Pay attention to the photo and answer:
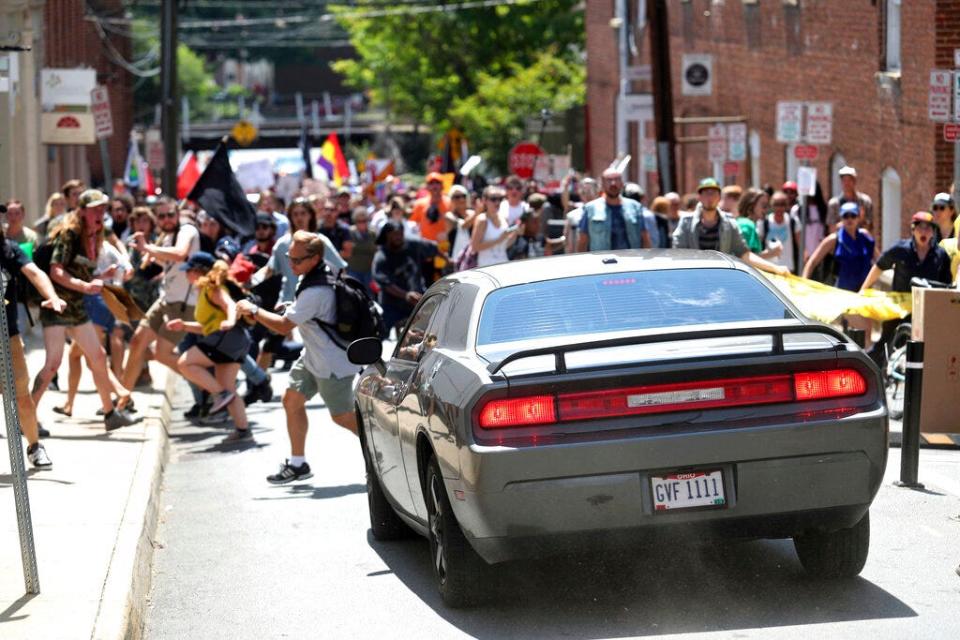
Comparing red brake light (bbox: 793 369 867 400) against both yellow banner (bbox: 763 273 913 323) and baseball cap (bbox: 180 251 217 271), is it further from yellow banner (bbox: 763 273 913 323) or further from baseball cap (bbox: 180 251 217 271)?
baseball cap (bbox: 180 251 217 271)

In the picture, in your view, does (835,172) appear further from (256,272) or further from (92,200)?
(92,200)

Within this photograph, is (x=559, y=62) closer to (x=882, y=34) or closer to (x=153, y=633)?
(x=882, y=34)

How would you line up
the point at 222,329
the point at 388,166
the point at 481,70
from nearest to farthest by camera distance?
the point at 222,329
the point at 388,166
the point at 481,70

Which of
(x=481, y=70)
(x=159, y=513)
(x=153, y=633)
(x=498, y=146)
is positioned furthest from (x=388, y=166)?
(x=153, y=633)

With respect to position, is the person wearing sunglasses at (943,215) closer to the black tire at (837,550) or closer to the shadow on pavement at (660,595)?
the shadow on pavement at (660,595)

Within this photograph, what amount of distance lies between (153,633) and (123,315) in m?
6.63

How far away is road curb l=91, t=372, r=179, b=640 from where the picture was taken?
24.2ft

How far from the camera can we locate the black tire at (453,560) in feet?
24.8

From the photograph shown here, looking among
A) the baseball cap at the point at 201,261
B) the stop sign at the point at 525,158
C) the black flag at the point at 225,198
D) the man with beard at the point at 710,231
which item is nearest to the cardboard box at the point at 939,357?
the man with beard at the point at 710,231

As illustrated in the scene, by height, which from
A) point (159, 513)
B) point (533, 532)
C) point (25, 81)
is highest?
point (25, 81)

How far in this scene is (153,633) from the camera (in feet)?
26.0

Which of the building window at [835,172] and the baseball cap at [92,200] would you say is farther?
the building window at [835,172]

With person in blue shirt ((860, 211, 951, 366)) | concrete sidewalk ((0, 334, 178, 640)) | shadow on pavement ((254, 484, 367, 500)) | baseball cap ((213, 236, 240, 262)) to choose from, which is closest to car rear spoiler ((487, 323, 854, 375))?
concrete sidewalk ((0, 334, 178, 640))

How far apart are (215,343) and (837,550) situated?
25.3 ft
